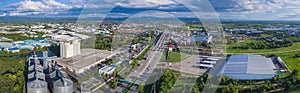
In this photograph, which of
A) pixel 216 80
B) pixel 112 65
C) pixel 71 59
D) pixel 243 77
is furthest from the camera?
pixel 71 59

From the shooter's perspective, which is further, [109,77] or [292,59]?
[292,59]

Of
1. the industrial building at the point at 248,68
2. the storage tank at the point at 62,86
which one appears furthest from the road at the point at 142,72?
the industrial building at the point at 248,68

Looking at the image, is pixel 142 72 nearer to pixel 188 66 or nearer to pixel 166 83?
pixel 166 83

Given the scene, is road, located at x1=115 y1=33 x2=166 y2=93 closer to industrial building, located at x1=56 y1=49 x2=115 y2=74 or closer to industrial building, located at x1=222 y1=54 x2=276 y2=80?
industrial building, located at x1=56 y1=49 x2=115 y2=74

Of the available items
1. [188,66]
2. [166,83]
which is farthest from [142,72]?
[188,66]

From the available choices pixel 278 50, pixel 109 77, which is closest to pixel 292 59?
pixel 278 50

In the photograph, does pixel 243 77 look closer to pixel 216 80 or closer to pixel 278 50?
pixel 216 80

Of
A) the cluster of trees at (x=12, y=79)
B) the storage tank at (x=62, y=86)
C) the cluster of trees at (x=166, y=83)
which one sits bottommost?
the cluster of trees at (x=12, y=79)

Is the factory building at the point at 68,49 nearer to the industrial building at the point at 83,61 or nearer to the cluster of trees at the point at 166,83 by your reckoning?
the industrial building at the point at 83,61
